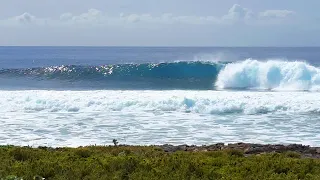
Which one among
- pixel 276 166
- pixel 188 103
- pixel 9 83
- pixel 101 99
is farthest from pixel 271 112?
pixel 9 83

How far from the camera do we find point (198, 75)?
47.8 meters

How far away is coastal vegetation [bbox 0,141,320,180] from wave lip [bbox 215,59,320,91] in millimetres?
30450

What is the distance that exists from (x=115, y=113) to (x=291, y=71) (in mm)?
22989

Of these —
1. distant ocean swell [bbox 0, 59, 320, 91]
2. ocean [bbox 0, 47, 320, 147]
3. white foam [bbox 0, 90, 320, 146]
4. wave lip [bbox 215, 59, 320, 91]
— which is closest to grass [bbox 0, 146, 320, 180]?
ocean [bbox 0, 47, 320, 147]

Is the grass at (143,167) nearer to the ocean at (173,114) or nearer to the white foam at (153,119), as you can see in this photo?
the ocean at (173,114)

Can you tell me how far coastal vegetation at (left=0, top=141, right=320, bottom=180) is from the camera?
8.26 metres

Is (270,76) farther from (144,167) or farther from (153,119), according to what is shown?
(144,167)

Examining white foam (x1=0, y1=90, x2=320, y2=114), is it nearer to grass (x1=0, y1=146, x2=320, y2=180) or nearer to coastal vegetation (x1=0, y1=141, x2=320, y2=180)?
coastal vegetation (x1=0, y1=141, x2=320, y2=180)

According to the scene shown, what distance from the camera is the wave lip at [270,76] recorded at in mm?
40406

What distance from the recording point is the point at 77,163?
950cm

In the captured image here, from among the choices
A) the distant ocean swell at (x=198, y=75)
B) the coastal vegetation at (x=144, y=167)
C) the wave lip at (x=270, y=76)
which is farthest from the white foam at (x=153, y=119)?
the distant ocean swell at (x=198, y=75)

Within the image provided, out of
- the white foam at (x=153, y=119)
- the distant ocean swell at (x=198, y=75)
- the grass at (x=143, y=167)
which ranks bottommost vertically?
the white foam at (x=153, y=119)

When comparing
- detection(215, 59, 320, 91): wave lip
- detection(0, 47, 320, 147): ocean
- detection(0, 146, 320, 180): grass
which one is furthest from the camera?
detection(215, 59, 320, 91): wave lip

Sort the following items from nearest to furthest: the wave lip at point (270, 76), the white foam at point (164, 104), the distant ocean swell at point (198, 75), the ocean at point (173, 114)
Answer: the ocean at point (173, 114) < the white foam at point (164, 104) < the wave lip at point (270, 76) < the distant ocean swell at point (198, 75)
